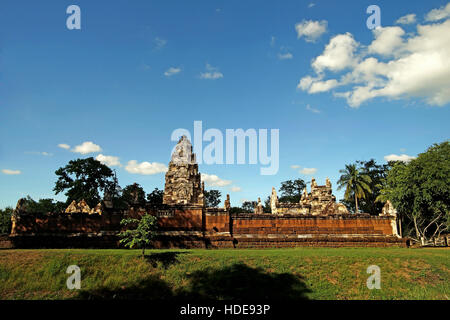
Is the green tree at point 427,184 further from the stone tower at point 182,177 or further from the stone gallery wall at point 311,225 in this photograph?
the stone tower at point 182,177

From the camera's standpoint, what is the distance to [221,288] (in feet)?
31.7

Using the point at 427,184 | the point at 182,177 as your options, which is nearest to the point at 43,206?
the point at 182,177

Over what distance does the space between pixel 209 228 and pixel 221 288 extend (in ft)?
19.6

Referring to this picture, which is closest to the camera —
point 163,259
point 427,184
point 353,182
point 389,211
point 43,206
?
point 163,259

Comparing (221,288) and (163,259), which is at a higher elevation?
(163,259)

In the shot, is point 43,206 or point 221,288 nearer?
point 221,288

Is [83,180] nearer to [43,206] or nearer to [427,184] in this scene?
[43,206]

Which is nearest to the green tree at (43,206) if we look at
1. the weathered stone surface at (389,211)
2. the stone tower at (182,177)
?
the stone tower at (182,177)
